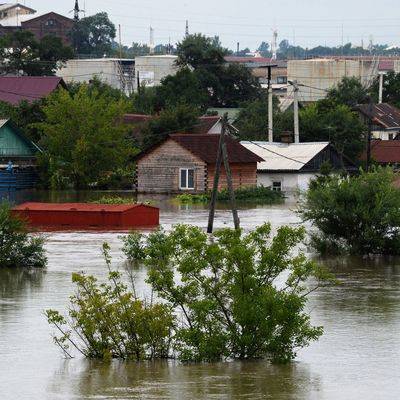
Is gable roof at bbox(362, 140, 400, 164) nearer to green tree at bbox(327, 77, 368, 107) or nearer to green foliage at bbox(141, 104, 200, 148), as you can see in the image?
green foliage at bbox(141, 104, 200, 148)

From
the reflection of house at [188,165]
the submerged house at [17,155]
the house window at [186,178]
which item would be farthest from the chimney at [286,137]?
the submerged house at [17,155]

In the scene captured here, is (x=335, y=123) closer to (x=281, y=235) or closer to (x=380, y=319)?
(x=380, y=319)

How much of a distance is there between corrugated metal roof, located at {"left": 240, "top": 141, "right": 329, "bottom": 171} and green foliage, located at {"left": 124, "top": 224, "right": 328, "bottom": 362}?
41552mm

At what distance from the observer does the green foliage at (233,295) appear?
1967cm

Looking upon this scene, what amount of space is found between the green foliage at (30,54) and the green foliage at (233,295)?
84293 millimetres

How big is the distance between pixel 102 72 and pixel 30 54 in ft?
74.0

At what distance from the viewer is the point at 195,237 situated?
19.9m

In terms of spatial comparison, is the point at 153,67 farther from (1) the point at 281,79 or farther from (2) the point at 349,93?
(2) the point at 349,93

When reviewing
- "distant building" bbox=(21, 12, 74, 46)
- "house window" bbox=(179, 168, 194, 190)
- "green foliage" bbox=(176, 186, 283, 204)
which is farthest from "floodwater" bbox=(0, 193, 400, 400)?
"distant building" bbox=(21, 12, 74, 46)

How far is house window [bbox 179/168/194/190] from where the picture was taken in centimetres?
6112

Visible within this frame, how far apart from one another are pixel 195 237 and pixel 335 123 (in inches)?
2019

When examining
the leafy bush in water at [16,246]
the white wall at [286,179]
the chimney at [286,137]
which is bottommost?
the white wall at [286,179]

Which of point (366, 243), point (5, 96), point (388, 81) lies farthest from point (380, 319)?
point (388, 81)

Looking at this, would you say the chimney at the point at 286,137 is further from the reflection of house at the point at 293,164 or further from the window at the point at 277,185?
the window at the point at 277,185
